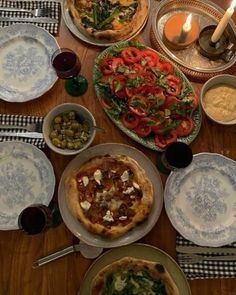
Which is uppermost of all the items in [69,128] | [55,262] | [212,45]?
[212,45]

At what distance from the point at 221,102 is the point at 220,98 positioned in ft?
0.07

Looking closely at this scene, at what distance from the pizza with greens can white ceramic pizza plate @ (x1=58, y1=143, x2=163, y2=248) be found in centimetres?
10

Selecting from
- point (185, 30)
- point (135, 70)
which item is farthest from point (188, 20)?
point (135, 70)

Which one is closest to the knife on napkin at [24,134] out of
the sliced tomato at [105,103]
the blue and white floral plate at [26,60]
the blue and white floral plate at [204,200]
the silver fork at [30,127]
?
the silver fork at [30,127]

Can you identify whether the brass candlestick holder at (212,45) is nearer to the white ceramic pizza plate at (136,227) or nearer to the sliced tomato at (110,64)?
the sliced tomato at (110,64)

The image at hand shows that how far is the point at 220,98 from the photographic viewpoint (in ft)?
6.64

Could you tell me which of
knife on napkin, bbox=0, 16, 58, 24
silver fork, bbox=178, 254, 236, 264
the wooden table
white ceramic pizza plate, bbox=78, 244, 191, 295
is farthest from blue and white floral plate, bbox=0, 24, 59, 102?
silver fork, bbox=178, 254, 236, 264

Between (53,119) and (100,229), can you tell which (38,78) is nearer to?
(53,119)

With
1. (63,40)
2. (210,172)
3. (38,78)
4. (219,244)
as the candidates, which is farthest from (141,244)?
(63,40)

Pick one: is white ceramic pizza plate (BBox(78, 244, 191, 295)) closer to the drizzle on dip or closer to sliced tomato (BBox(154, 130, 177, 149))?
sliced tomato (BBox(154, 130, 177, 149))

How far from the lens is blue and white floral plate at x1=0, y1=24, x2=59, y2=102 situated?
2076 millimetres

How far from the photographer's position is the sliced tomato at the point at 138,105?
194cm

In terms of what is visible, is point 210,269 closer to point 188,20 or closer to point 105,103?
point 105,103

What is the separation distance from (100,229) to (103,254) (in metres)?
0.11
